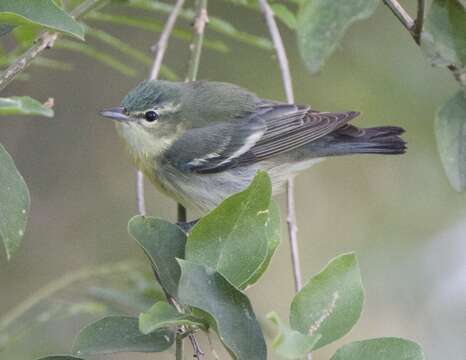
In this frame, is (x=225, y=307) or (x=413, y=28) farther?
(x=413, y=28)

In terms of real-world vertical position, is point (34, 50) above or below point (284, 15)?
→ above

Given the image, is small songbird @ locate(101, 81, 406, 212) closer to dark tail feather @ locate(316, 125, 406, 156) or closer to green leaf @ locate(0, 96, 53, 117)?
dark tail feather @ locate(316, 125, 406, 156)

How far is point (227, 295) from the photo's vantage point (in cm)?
162

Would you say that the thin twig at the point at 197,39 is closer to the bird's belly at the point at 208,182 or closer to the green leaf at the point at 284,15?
the green leaf at the point at 284,15

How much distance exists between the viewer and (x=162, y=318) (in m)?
1.58

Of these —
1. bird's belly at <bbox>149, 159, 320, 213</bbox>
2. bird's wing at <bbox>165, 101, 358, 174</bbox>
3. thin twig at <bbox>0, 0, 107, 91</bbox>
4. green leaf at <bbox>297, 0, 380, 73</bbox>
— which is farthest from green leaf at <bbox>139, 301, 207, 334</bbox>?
bird's wing at <bbox>165, 101, 358, 174</bbox>

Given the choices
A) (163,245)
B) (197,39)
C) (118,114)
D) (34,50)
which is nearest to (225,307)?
(163,245)

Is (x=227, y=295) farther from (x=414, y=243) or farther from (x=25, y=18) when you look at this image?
(x=414, y=243)

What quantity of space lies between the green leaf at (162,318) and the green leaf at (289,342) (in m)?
0.29

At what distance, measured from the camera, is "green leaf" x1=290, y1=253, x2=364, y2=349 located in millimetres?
1601

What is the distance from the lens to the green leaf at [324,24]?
1.71 meters

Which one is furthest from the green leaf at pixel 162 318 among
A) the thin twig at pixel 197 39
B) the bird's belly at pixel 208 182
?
the bird's belly at pixel 208 182

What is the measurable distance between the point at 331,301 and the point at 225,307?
0.61ft

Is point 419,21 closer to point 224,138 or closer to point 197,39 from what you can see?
point 197,39
